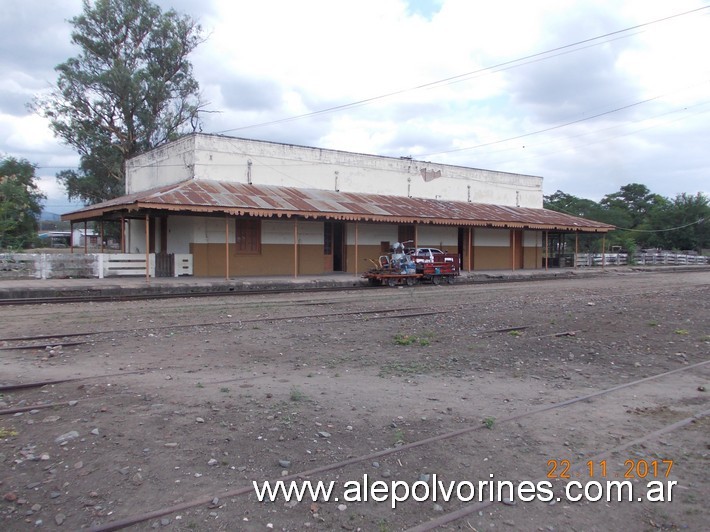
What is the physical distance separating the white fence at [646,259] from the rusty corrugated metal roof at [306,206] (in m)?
9.98

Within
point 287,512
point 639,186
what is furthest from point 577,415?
point 639,186

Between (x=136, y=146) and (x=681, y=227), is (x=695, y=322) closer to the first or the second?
(x=136, y=146)

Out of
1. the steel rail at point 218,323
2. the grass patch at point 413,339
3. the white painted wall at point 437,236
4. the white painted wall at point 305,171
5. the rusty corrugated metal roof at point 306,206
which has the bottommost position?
the grass patch at point 413,339

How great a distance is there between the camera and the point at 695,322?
1227cm

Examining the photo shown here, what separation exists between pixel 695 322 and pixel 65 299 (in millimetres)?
17460

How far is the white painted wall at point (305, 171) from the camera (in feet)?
84.1

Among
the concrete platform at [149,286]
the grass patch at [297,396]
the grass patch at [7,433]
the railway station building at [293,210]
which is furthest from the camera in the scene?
the railway station building at [293,210]

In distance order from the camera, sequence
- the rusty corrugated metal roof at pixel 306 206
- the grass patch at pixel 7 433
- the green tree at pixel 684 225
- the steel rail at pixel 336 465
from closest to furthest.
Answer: the steel rail at pixel 336 465, the grass patch at pixel 7 433, the rusty corrugated metal roof at pixel 306 206, the green tree at pixel 684 225

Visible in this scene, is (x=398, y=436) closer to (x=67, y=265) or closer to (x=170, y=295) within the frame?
(x=170, y=295)

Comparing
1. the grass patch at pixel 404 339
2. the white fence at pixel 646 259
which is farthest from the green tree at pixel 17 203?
the white fence at pixel 646 259

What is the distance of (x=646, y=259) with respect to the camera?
50125mm

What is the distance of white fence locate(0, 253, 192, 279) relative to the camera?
21.3 meters

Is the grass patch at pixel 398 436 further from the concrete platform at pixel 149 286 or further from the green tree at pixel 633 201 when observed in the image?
the green tree at pixel 633 201

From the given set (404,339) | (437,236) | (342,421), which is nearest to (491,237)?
(437,236)
